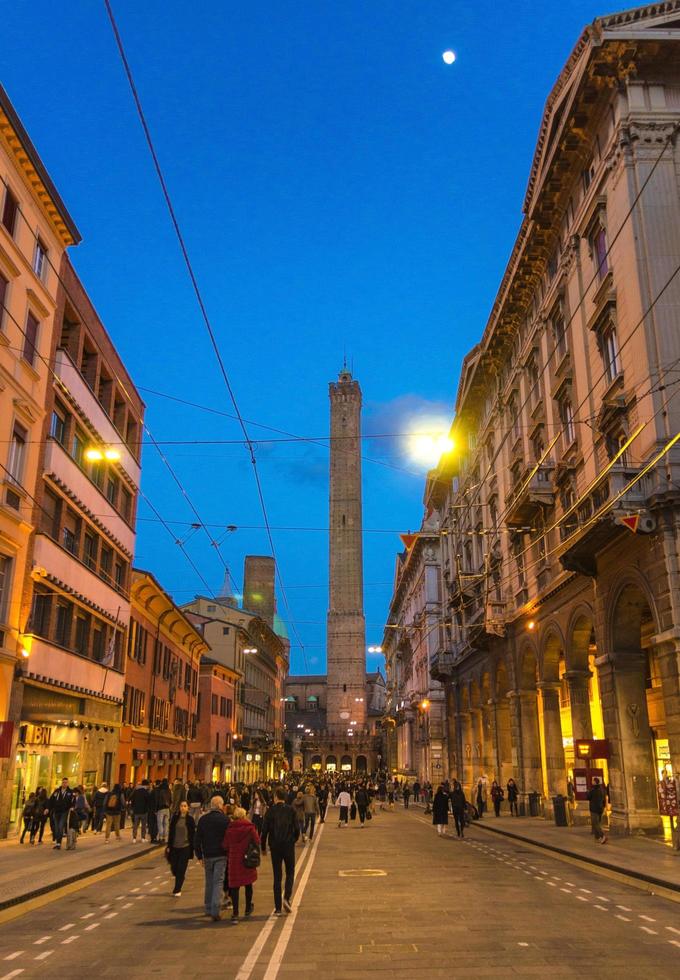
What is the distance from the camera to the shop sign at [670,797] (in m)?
20.0

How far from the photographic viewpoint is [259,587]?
426 feet

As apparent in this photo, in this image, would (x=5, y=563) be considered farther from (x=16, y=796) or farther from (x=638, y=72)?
(x=638, y=72)

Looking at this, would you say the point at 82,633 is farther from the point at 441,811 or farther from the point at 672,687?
the point at 672,687

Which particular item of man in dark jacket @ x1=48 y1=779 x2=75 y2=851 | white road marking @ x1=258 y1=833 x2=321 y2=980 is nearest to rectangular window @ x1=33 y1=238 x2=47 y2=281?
man in dark jacket @ x1=48 y1=779 x2=75 y2=851

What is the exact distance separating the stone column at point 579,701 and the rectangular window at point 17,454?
1962 cm

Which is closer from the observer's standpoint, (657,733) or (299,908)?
(299,908)

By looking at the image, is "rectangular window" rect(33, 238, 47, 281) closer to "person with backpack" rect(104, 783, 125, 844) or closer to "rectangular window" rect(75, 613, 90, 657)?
"rectangular window" rect(75, 613, 90, 657)

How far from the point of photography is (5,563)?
1010 inches

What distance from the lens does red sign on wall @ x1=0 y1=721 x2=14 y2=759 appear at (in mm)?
23359

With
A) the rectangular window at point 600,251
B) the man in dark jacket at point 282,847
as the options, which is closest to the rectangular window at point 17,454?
the man in dark jacket at point 282,847

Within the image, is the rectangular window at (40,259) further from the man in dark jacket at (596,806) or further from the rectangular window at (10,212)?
the man in dark jacket at (596,806)

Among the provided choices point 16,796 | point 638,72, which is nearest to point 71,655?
point 16,796

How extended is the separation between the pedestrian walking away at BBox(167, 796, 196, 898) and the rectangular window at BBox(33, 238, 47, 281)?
19.8 m

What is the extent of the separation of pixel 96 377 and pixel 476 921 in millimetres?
27818
